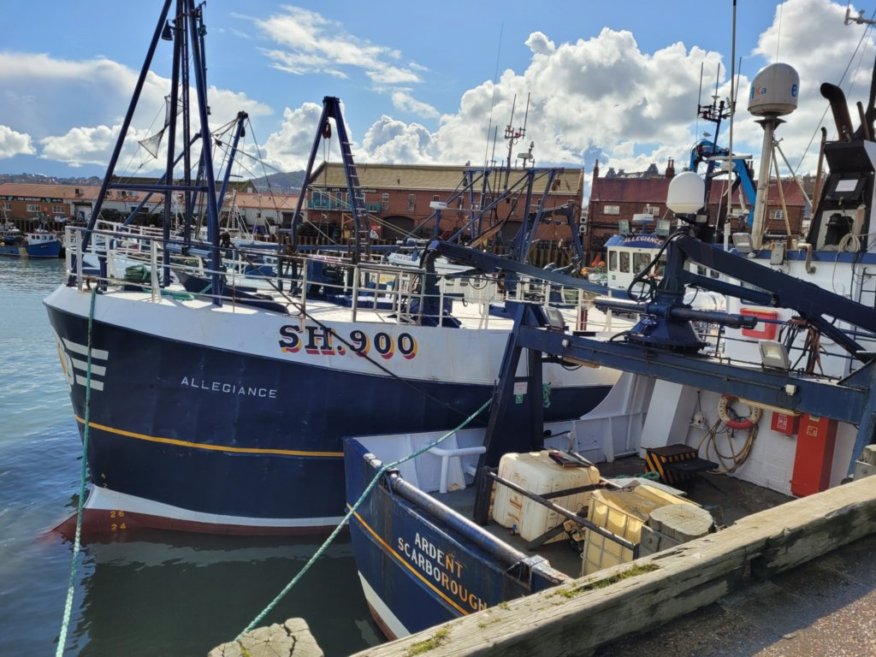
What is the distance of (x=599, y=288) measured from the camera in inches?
374

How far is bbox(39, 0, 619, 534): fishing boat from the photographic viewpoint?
8.91 m

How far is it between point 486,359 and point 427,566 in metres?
4.37

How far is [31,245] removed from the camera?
63.5 meters

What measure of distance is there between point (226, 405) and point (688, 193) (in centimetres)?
698

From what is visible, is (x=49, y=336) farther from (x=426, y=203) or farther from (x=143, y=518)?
(x=426, y=203)

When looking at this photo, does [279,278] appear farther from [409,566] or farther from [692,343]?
[692,343]

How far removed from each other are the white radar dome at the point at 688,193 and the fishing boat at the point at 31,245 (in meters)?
72.9

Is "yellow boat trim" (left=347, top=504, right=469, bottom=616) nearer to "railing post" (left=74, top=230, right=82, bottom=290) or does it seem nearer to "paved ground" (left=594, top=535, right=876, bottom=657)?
"paved ground" (left=594, top=535, right=876, bottom=657)

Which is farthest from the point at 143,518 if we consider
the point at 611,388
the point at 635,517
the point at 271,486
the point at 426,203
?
the point at 426,203

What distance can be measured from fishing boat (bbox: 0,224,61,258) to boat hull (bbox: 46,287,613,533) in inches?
2583

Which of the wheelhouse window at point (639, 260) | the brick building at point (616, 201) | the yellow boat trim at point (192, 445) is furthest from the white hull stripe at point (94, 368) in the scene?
the brick building at point (616, 201)

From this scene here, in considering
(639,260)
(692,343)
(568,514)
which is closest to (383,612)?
(568,514)

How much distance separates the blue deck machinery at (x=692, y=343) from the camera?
582cm

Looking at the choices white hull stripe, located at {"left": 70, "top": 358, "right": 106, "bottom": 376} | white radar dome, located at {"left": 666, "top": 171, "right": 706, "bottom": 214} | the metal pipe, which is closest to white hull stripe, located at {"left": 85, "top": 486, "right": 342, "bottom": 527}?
white hull stripe, located at {"left": 70, "top": 358, "right": 106, "bottom": 376}
